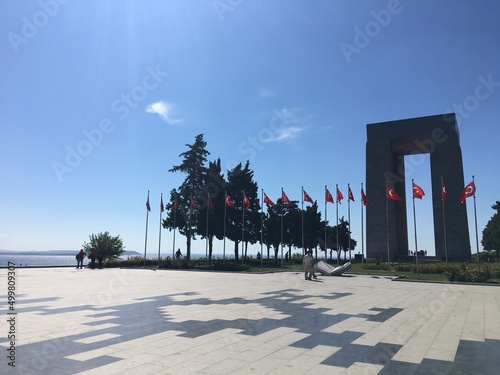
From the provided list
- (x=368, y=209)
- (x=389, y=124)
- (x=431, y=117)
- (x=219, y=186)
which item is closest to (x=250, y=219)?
(x=219, y=186)

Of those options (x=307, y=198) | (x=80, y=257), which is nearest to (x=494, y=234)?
(x=307, y=198)

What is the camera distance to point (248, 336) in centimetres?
761

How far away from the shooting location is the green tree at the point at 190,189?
50.4m

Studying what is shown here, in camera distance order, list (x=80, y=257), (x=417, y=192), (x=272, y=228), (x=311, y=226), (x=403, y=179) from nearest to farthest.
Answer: (x=417, y=192) < (x=80, y=257) < (x=272, y=228) < (x=311, y=226) < (x=403, y=179)

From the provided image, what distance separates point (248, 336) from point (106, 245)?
4022 cm

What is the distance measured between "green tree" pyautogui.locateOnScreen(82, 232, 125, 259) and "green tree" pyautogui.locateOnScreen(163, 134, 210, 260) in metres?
8.15

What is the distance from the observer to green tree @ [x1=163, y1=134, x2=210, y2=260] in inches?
1986

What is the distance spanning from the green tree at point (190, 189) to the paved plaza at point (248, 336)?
37062 mm

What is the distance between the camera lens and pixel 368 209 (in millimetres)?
56531

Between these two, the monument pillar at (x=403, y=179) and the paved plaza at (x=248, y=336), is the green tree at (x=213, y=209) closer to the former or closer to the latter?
the monument pillar at (x=403, y=179)

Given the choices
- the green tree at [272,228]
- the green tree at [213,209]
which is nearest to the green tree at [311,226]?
the green tree at [272,228]

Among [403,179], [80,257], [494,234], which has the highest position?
[403,179]

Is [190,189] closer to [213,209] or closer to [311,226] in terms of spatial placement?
[213,209]

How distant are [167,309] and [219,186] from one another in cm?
4099
